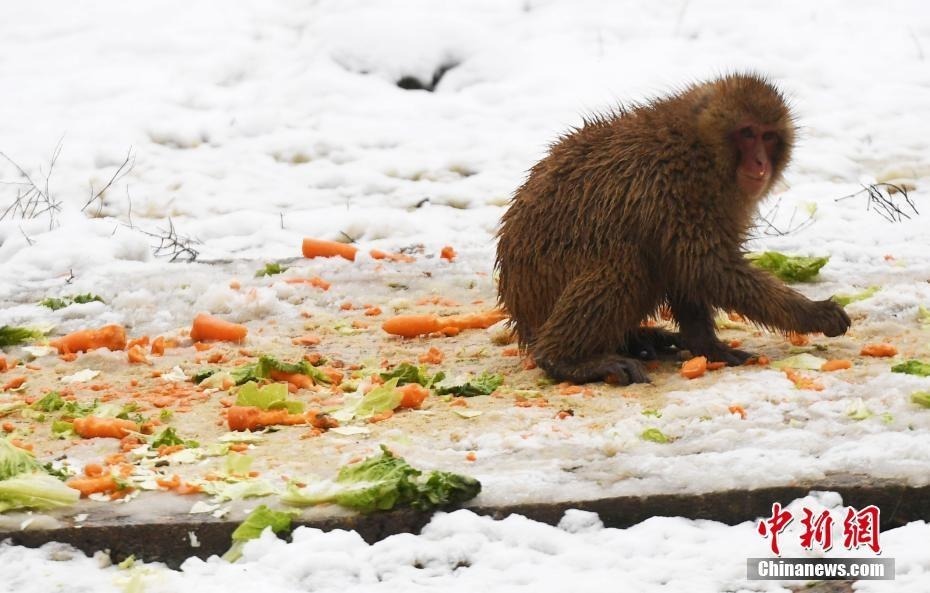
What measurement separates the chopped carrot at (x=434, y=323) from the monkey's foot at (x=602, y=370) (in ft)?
2.77

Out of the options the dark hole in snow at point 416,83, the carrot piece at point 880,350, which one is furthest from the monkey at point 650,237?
the dark hole in snow at point 416,83

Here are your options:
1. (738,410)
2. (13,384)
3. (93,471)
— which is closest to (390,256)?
(13,384)

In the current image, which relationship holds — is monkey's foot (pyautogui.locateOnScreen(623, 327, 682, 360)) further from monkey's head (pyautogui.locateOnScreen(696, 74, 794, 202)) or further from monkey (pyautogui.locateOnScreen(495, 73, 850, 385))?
monkey's head (pyautogui.locateOnScreen(696, 74, 794, 202))

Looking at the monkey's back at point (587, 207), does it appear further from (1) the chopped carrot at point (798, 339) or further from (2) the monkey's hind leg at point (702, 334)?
(1) the chopped carrot at point (798, 339)

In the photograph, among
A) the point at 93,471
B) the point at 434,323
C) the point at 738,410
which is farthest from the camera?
the point at 434,323

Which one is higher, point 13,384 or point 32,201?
point 32,201

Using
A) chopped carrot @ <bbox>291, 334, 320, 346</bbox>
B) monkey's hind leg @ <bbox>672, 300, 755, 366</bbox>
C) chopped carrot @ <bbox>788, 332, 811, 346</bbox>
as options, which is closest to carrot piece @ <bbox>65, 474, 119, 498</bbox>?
chopped carrot @ <bbox>291, 334, 320, 346</bbox>

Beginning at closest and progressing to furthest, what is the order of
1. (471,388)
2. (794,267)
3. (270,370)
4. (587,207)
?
1. (471,388)
2. (270,370)
3. (587,207)
4. (794,267)

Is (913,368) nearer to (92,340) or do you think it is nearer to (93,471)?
(93,471)

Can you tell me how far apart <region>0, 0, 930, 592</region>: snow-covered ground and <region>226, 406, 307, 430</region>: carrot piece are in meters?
2.40

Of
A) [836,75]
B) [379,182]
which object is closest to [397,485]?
[379,182]

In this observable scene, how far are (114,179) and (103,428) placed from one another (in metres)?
5.22

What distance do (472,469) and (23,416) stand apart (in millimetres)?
2154

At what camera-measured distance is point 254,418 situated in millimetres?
4828
